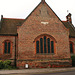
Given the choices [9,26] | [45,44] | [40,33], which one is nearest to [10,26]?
[9,26]

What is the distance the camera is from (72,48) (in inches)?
1008

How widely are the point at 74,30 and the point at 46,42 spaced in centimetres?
1082

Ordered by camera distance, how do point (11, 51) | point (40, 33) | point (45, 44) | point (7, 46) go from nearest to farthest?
point (40, 33) → point (45, 44) → point (11, 51) → point (7, 46)

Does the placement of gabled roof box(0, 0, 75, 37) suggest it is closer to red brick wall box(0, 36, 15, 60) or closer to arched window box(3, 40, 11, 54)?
red brick wall box(0, 36, 15, 60)

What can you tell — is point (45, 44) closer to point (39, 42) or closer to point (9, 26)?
point (39, 42)

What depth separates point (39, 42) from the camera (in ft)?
69.4

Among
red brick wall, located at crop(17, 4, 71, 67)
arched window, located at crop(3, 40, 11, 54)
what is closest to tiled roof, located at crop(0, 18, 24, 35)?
arched window, located at crop(3, 40, 11, 54)

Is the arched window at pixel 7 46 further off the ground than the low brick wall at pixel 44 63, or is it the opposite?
the arched window at pixel 7 46

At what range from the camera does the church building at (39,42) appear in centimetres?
2000

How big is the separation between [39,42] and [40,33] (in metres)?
1.76

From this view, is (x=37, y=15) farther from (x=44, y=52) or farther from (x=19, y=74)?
(x=19, y=74)

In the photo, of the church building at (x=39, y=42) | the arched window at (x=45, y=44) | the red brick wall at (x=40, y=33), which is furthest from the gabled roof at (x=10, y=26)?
the arched window at (x=45, y=44)

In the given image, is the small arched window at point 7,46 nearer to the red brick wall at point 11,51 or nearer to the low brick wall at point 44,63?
the red brick wall at point 11,51

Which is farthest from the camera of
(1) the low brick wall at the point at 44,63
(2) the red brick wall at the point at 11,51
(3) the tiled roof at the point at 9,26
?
(3) the tiled roof at the point at 9,26
